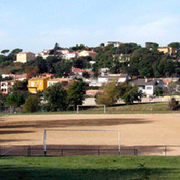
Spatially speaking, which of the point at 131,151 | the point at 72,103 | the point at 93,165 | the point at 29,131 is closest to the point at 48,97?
the point at 72,103

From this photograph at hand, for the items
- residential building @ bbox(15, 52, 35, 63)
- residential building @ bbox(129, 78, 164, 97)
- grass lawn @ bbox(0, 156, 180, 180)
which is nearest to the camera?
grass lawn @ bbox(0, 156, 180, 180)

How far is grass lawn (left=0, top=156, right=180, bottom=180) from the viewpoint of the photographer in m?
13.1

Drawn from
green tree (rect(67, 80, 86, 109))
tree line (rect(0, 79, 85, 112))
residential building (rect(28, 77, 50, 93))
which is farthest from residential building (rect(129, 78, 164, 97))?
tree line (rect(0, 79, 85, 112))

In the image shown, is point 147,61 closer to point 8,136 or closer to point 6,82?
point 6,82

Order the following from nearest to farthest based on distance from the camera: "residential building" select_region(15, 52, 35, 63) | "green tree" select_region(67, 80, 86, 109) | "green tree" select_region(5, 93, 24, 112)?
"green tree" select_region(67, 80, 86, 109), "green tree" select_region(5, 93, 24, 112), "residential building" select_region(15, 52, 35, 63)

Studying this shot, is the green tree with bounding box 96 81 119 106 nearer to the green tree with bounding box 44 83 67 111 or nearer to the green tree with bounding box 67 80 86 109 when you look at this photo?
the green tree with bounding box 67 80 86 109

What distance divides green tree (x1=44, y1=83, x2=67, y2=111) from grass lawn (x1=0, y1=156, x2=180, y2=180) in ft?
137

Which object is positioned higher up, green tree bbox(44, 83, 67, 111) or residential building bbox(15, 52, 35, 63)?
residential building bbox(15, 52, 35, 63)

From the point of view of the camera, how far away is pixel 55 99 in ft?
197

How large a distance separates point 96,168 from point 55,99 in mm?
45628

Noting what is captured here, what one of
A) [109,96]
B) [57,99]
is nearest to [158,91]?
[109,96]

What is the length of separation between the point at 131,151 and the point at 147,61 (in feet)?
299

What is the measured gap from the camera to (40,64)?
421 ft

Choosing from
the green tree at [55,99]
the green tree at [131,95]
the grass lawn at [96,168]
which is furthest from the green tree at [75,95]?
the grass lawn at [96,168]
